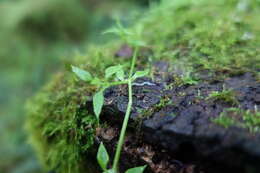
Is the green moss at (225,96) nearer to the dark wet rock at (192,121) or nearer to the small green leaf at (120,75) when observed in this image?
the dark wet rock at (192,121)

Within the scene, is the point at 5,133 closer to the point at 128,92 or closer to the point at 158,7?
A: the point at 158,7

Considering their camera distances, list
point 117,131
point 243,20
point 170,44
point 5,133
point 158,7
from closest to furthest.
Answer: point 117,131 → point 170,44 → point 243,20 → point 158,7 → point 5,133


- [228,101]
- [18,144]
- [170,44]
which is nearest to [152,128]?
[228,101]

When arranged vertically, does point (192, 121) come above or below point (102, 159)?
above

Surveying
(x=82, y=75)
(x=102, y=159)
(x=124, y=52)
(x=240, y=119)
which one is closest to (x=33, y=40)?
(x=124, y=52)

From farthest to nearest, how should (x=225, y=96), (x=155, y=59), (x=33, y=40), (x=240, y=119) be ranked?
(x=33, y=40), (x=155, y=59), (x=225, y=96), (x=240, y=119)

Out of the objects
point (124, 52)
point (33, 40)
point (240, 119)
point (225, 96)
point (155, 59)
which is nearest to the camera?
point (240, 119)

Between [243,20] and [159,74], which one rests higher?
[243,20]

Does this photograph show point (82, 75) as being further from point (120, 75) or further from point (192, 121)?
point (192, 121)
